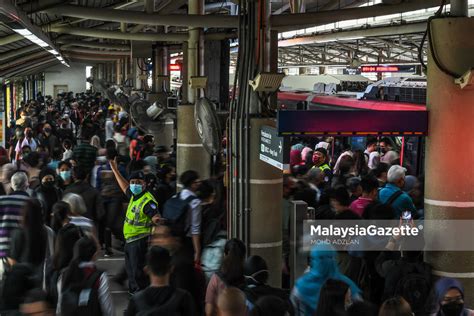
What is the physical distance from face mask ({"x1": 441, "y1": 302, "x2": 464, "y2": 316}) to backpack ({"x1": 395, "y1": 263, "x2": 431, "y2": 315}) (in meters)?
0.49

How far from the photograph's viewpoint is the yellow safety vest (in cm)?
794

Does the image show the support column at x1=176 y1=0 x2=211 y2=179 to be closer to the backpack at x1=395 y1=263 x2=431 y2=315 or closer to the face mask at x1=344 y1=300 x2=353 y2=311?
the backpack at x1=395 y1=263 x2=431 y2=315

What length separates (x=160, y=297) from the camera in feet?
14.9

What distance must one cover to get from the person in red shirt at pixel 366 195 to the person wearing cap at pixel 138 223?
81.0 inches

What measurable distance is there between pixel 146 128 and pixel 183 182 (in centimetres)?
960

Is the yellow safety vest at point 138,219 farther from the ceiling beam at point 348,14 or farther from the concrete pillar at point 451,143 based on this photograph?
the ceiling beam at point 348,14

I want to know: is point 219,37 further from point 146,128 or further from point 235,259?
point 235,259

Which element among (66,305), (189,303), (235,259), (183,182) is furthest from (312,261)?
(183,182)

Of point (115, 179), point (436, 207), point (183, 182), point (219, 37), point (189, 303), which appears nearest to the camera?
point (189, 303)

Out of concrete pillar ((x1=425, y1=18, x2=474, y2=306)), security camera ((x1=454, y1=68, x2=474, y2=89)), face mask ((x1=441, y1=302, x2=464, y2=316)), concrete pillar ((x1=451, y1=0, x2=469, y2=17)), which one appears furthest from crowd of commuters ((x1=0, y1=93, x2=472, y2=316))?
concrete pillar ((x1=451, y1=0, x2=469, y2=17))

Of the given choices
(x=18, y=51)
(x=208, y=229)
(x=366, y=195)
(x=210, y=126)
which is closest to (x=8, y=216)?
(x=208, y=229)

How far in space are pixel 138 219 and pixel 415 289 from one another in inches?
138

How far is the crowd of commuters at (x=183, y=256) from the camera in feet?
15.0

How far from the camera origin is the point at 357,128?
6.88 metres
